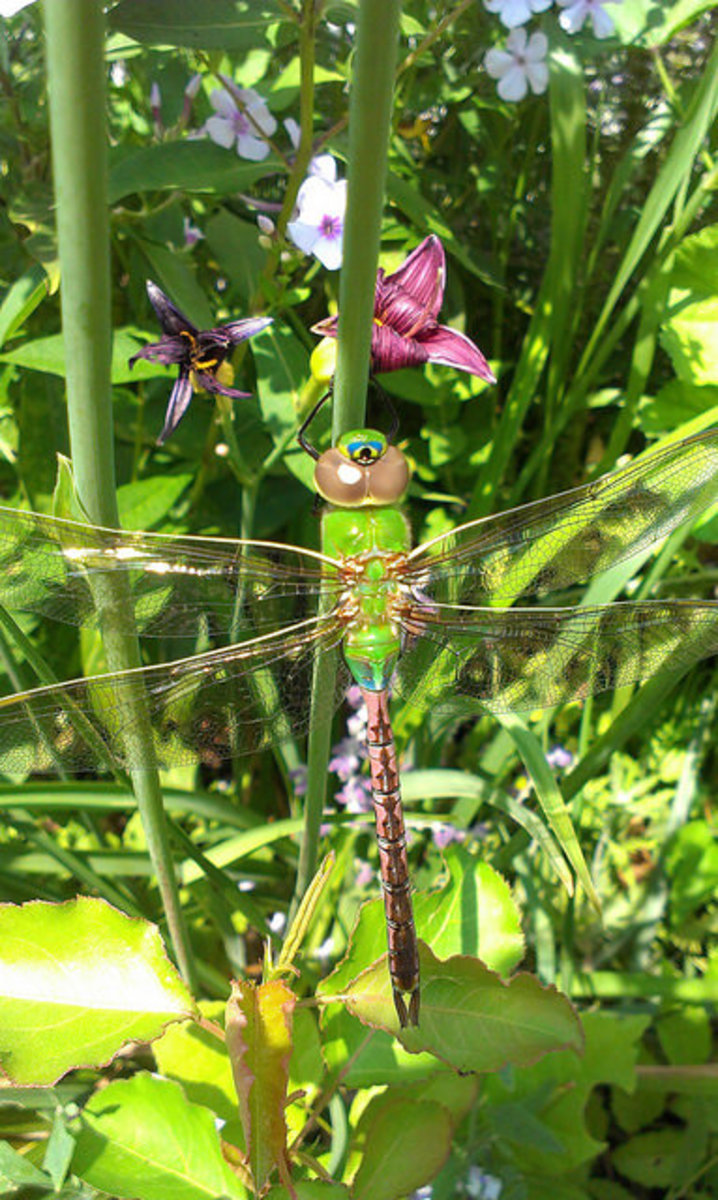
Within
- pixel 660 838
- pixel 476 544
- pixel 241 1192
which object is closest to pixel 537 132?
pixel 476 544

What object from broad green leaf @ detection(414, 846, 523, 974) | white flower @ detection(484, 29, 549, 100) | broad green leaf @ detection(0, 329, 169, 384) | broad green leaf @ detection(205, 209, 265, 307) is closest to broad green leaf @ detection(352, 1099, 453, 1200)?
broad green leaf @ detection(414, 846, 523, 974)

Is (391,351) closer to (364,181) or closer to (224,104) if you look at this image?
(364,181)

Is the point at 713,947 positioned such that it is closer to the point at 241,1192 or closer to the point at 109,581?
the point at 241,1192

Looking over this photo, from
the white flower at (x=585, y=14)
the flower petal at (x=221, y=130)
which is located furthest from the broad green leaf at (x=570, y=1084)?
the white flower at (x=585, y=14)

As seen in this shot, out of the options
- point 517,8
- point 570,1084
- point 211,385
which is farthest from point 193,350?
point 570,1084

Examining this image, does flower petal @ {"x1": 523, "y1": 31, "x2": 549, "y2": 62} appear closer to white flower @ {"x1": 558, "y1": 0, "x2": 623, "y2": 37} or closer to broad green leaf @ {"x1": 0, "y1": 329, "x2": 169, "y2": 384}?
white flower @ {"x1": 558, "y1": 0, "x2": 623, "y2": 37}

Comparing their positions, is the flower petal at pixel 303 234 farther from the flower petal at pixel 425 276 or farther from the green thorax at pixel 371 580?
the green thorax at pixel 371 580
